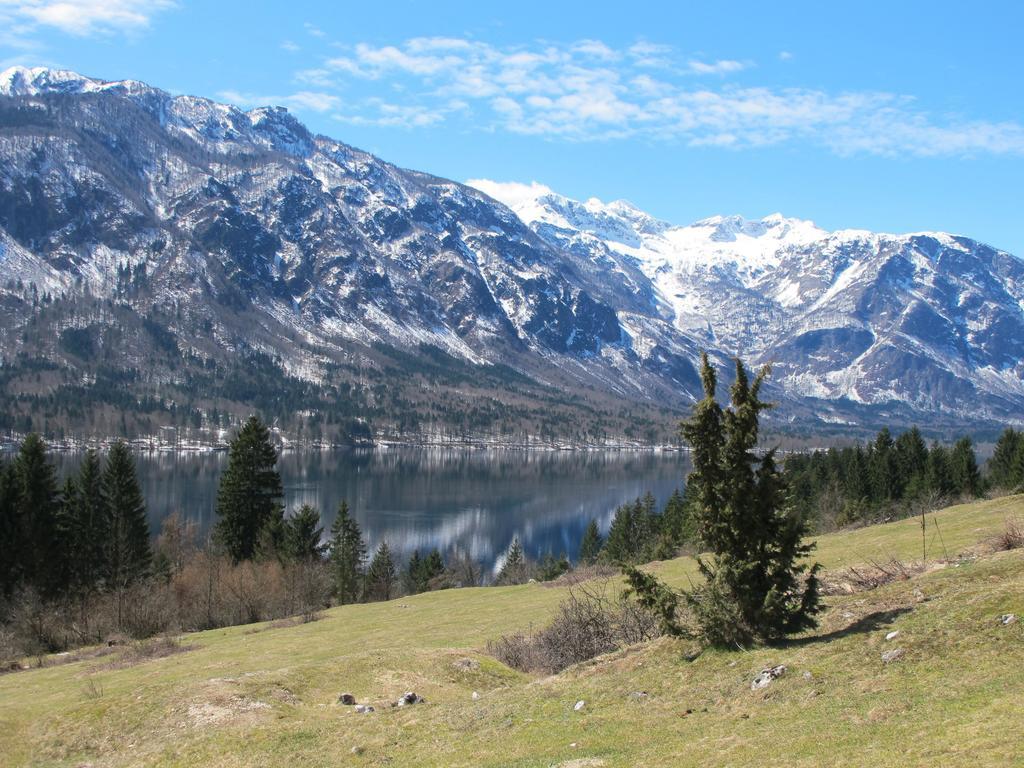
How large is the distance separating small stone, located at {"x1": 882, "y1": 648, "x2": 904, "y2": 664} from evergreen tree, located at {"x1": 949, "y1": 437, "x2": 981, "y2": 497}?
8180cm

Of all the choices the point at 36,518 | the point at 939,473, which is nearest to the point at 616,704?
the point at 36,518

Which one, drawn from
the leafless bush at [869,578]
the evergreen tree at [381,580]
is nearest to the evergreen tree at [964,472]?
the evergreen tree at [381,580]

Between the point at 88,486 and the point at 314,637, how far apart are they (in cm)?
3706

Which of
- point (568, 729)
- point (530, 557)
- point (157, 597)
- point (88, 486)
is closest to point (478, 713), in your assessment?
point (568, 729)

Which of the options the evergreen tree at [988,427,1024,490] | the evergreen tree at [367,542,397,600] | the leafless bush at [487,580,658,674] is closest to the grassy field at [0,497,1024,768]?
the leafless bush at [487,580,658,674]

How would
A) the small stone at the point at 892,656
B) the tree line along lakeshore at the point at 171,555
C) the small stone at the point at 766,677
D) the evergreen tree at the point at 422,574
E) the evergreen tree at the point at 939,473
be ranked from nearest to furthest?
the small stone at the point at 892,656 < the small stone at the point at 766,677 < the tree line along lakeshore at the point at 171,555 < the evergreen tree at the point at 422,574 < the evergreen tree at the point at 939,473

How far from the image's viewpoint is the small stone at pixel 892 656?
19.2m

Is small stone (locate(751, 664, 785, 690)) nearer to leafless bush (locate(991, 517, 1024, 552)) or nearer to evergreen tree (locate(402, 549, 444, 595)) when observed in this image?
leafless bush (locate(991, 517, 1024, 552))

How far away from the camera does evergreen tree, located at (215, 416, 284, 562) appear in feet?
254

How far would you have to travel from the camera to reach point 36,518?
62375 millimetres

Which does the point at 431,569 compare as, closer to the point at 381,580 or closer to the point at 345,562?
the point at 381,580

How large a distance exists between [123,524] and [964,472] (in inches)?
3489

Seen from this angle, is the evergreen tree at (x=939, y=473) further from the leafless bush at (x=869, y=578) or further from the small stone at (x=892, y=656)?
the small stone at (x=892, y=656)

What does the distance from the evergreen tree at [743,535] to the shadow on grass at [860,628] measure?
65 centimetres
